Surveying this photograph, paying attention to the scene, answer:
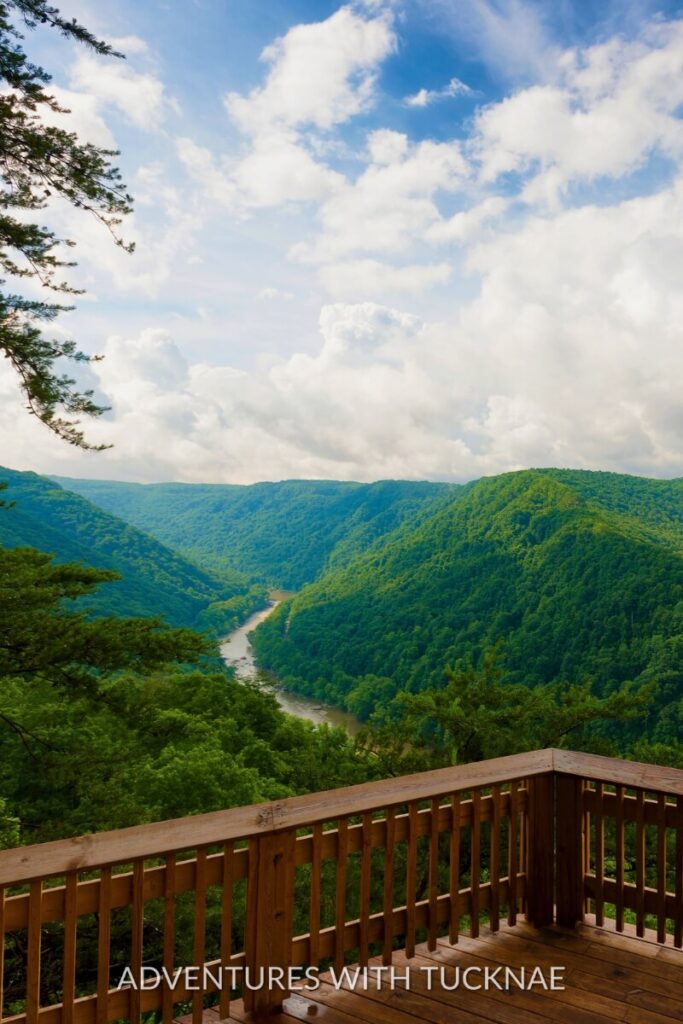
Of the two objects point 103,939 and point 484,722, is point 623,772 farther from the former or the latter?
point 484,722

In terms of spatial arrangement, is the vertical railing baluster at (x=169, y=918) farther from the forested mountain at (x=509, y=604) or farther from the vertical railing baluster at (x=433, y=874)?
the forested mountain at (x=509, y=604)

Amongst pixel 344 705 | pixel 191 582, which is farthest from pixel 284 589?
pixel 344 705

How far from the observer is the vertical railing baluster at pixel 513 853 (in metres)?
2.81

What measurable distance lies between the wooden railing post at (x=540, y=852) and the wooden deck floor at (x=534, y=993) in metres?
0.11

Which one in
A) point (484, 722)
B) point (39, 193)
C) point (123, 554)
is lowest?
point (484, 722)

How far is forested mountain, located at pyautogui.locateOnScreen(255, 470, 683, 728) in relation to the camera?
143ft

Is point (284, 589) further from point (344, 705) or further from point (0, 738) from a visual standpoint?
point (0, 738)

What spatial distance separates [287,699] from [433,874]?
167 ft

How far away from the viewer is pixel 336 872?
2297 mm

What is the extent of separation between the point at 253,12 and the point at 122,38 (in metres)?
1.27

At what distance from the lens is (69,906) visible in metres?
1.86

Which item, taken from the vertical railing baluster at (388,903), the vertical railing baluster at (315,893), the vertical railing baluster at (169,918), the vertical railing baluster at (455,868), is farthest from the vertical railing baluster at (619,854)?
the vertical railing baluster at (169,918)

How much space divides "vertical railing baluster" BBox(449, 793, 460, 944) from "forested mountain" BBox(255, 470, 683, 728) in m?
37.5

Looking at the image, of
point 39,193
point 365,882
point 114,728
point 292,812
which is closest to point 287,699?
point 114,728
